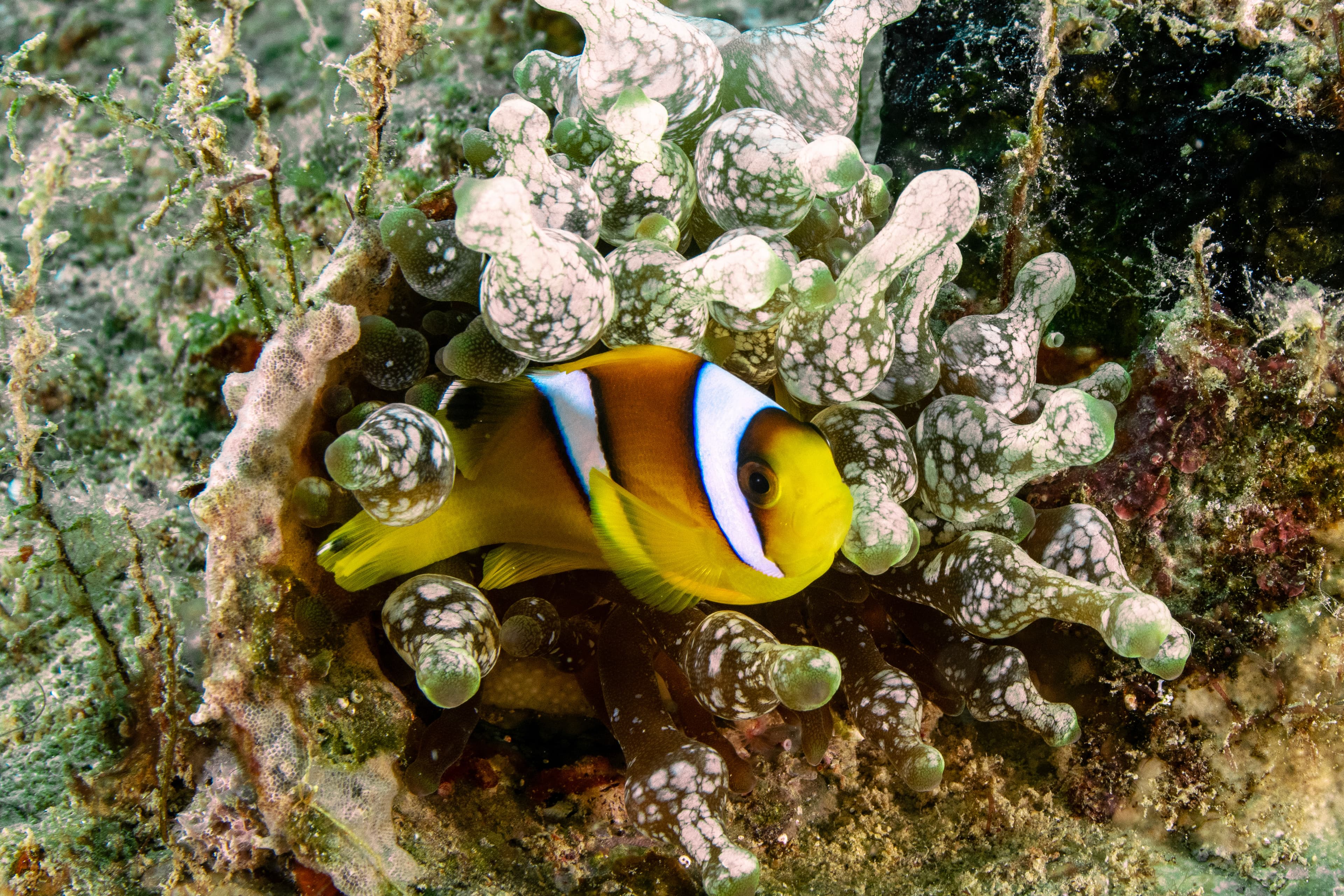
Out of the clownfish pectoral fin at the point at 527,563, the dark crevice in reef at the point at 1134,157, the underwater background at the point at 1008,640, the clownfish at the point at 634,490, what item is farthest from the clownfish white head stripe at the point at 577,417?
the dark crevice in reef at the point at 1134,157

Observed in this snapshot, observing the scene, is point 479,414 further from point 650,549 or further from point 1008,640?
point 1008,640

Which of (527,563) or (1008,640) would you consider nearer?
(527,563)

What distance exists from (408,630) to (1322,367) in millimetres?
1612

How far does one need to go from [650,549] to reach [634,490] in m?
0.10

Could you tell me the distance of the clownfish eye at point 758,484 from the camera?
3.66 ft

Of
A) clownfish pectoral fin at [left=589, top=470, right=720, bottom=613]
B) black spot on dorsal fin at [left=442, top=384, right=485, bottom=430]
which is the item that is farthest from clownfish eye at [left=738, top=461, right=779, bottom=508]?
black spot on dorsal fin at [left=442, top=384, right=485, bottom=430]

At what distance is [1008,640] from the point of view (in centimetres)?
160

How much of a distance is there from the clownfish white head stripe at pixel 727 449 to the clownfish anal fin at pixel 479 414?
1.04ft

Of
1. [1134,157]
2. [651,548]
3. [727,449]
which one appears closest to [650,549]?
[651,548]

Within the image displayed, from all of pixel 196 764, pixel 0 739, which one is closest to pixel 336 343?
pixel 196 764

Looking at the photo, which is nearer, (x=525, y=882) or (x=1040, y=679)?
(x=525, y=882)

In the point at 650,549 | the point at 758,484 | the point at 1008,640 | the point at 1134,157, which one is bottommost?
the point at 1008,640

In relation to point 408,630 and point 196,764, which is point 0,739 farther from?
point 408,630

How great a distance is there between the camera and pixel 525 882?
128 centimetres
